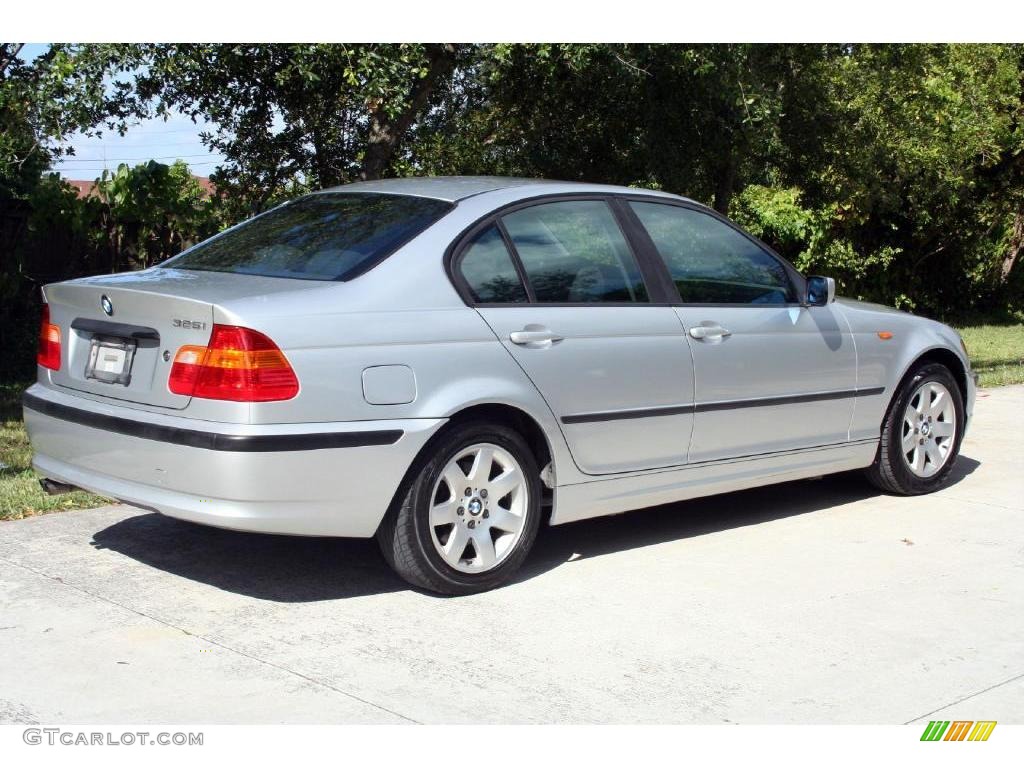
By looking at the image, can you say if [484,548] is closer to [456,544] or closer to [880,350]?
[456,544]

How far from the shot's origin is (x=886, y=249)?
18516mm

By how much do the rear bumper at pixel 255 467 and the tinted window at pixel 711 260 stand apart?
1730 mm

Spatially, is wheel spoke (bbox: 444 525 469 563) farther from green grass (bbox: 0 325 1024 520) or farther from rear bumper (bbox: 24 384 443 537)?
green grass (bbox: 0 325 1024 520)

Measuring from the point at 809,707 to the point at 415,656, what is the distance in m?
1.34

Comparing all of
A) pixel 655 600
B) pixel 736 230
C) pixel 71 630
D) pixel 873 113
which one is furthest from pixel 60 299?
pixel 873 113

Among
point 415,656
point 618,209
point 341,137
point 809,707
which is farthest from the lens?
point 341,137

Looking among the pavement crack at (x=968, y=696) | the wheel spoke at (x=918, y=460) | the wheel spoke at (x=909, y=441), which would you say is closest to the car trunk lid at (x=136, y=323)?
the pavement crack at (x=968, y=696)

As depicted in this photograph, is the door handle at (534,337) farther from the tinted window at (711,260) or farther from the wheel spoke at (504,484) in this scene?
the tinted window at (711,260)

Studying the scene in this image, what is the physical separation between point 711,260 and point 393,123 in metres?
4.88

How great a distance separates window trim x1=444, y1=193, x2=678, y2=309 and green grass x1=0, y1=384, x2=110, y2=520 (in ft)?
8.46

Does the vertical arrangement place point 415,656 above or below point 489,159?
below

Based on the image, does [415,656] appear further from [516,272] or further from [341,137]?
[341,137]

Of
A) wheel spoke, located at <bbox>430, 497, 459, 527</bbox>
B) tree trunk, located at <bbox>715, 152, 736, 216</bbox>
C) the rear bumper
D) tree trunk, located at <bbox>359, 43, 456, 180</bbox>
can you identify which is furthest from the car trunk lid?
tree trunk, located at <bbox>715, 152, 736, 216</bbox>

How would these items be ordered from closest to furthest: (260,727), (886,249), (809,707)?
(260,727)
(809,707)
(886,249)
